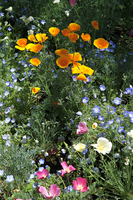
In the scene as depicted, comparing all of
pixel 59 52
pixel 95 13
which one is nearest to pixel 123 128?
pixel 59 52

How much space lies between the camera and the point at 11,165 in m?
1.90

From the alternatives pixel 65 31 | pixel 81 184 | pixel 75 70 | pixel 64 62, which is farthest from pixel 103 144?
pixel 65 31

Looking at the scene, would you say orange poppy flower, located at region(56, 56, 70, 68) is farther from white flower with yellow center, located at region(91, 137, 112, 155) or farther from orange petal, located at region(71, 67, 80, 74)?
white flower with yellow center, located at region(91, 137, 112, 155)

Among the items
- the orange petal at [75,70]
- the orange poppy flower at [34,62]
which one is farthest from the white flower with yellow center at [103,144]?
the orange poppy flower at [34,62]

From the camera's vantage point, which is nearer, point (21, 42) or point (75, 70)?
point (75, 70)

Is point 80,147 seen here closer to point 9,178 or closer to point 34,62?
point 9,178

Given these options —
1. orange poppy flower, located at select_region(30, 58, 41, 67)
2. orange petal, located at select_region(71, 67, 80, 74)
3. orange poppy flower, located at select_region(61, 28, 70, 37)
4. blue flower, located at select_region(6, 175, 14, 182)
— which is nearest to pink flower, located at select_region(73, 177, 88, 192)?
blue flower, located at select_region(6, 175, 14, 182)

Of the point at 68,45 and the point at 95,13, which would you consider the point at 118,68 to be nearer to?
the point at 68,45

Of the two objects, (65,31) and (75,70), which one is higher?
(65,31)

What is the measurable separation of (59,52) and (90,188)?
48.7 inches

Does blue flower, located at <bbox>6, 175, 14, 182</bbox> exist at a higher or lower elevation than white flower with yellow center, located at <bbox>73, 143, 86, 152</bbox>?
lower

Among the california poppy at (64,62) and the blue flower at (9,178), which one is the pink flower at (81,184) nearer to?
the blue flower at (9,178)

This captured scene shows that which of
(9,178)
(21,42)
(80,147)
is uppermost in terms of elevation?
(21,42)

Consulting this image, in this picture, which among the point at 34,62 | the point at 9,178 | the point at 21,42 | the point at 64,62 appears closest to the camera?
the point at 9,178
